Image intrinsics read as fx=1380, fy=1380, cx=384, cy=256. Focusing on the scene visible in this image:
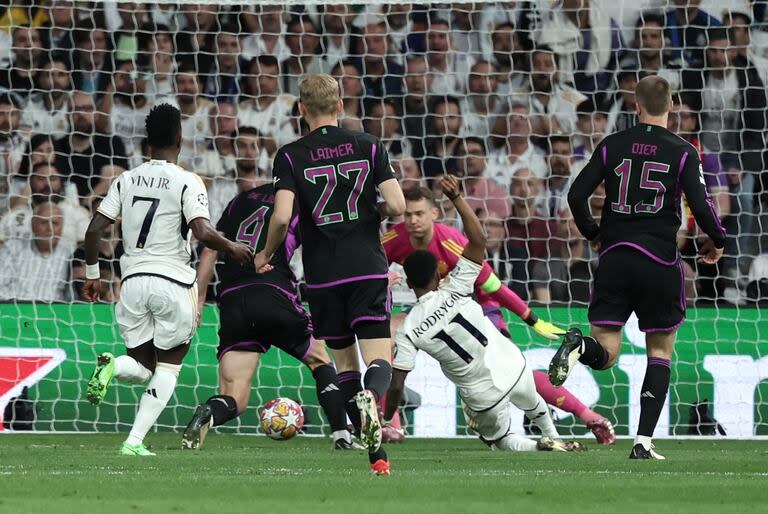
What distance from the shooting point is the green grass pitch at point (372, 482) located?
4676mm

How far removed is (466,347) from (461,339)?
2.2 inches

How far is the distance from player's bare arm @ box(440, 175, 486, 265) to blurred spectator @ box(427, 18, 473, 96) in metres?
5.37

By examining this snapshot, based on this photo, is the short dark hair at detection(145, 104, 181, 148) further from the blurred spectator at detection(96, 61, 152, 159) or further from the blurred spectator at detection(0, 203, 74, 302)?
the blurred spectator at detection(96, 61, 152, 159)

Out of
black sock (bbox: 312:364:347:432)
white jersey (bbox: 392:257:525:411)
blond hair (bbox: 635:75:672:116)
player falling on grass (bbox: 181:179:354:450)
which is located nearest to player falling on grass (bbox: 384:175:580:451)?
white jersey (bbox: 392:257:525:411)

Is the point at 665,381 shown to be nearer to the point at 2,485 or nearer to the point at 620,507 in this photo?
the point at 620,507

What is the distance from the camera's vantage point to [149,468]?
619 cm

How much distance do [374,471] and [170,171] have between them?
6.97 feet

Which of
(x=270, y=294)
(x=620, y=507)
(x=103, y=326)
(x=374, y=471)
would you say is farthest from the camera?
(x=103, y=326)

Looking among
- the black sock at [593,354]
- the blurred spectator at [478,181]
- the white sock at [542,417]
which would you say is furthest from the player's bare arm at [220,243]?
the blurred spectator at [478,181]

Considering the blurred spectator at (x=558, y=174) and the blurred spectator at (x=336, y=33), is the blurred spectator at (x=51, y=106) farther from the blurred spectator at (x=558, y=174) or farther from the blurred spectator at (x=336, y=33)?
the blurred spectator at (x=558, y=174)

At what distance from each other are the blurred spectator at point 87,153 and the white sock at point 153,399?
5244 millimetres

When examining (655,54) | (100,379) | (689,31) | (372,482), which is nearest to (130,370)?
(100,379)

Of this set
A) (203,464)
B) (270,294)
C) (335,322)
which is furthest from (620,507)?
(270,294)

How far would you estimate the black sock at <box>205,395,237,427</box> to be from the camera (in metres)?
7.98
